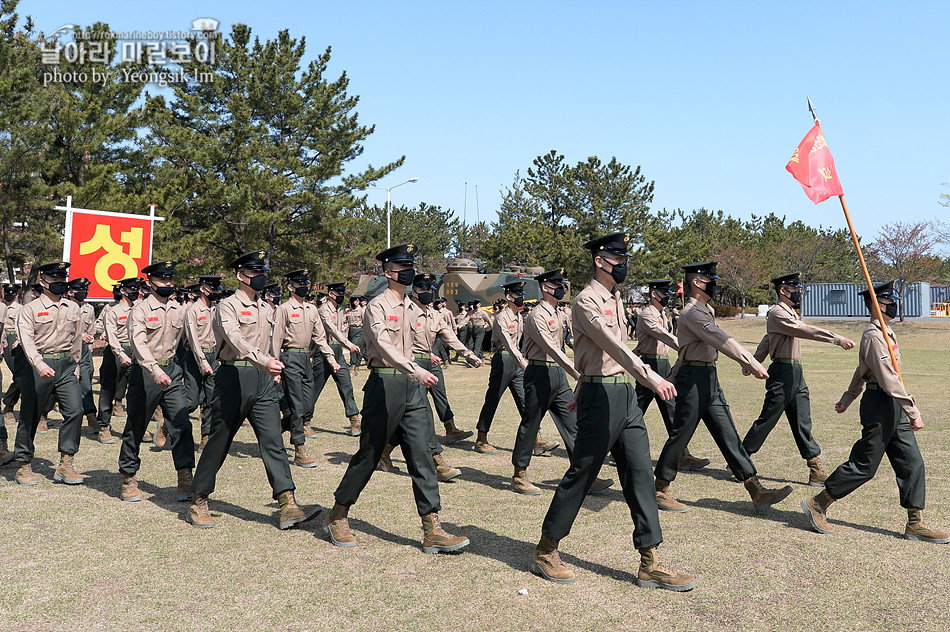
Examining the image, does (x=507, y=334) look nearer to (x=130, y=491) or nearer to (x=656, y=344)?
(x=656, y=344)

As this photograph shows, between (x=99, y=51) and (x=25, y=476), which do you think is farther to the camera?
(x=99, y=51)

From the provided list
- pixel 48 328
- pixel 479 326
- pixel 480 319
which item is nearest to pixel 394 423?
pixel 48 328

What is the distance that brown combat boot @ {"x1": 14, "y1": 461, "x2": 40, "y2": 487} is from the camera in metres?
7.52

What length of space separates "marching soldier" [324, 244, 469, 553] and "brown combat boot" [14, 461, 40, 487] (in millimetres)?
3674

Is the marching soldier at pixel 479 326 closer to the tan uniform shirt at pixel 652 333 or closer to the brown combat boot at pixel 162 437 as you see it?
the brown combat boot at pixel 162 437

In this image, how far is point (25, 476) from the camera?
24.9 feet

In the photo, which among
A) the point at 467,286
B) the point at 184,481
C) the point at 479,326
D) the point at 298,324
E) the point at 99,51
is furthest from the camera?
the point at 99,51

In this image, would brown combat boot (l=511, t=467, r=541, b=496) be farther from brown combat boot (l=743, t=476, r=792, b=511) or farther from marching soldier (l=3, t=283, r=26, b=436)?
marching soldier (l=3, t=283, r=26, b=436)

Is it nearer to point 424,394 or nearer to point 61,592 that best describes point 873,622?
point 424,394

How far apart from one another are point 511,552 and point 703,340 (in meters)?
Answer: 2.43

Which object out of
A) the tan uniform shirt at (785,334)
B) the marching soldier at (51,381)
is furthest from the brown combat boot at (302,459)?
the tan uniform shirt at (785,334)

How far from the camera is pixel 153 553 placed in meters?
5.44

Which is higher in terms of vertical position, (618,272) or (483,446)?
(618,272)

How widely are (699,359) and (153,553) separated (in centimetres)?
451
